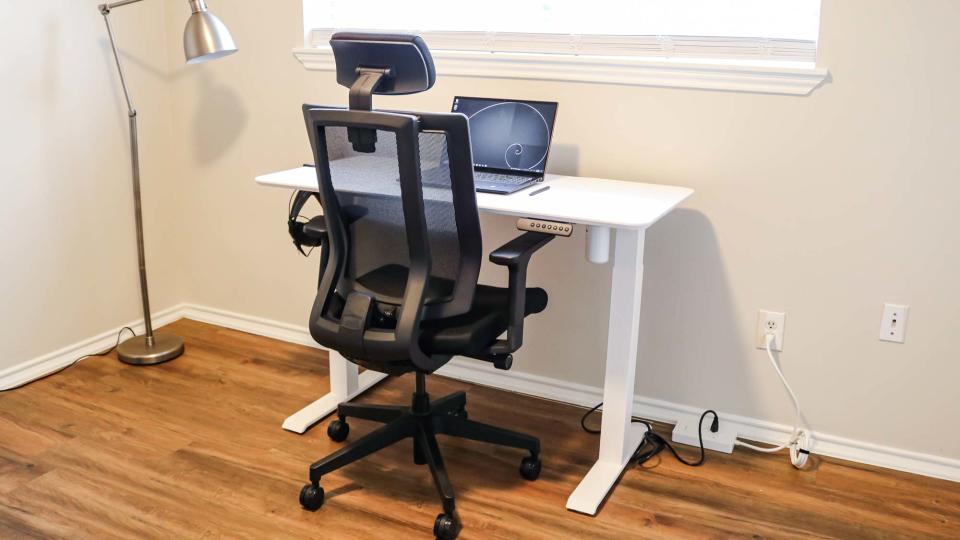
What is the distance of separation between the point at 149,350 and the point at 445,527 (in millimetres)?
1610

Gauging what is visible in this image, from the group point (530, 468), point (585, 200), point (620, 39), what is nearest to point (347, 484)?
point (530, 468)

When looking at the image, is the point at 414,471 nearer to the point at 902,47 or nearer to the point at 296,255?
the point at 296,255

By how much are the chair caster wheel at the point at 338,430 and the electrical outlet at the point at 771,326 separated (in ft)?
4.16

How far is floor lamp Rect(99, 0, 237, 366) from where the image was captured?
2.69m

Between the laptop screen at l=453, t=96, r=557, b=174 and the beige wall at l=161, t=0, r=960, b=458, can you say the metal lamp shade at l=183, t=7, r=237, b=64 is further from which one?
the laptop screen at l=453, t=96, r=557, b=174

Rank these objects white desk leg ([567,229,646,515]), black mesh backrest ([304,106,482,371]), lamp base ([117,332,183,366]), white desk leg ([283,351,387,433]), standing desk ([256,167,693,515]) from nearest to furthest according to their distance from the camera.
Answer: black mesh backrest ([304,106,482,371])
standing desk ([256,167,693,515])
white desk leg ([567,229,646,515])
white desk leg ([283,351,387,433])
lamp base ([117,332,183,366])

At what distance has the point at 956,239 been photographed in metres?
2.32

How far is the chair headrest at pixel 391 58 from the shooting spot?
2.00m

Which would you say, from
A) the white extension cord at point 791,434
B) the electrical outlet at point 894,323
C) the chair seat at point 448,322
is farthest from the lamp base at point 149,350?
the electrical outlet at point 894,323

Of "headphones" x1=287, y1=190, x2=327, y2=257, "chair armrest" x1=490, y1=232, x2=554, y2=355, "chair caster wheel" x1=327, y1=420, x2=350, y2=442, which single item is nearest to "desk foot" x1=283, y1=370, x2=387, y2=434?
"chair caster wheel" x1=327, y1=420, x2=350, y2=442

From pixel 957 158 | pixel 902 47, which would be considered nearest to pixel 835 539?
pixel 957 158

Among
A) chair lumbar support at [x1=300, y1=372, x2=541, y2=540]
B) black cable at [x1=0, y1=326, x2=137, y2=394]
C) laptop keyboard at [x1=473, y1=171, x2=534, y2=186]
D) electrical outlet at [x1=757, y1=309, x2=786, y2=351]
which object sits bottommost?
black cable at [x1=0, y1=326, x2=137, y2=394]

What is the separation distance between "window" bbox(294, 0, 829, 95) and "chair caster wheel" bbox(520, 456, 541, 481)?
1.13 m

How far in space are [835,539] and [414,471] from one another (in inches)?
43.6
